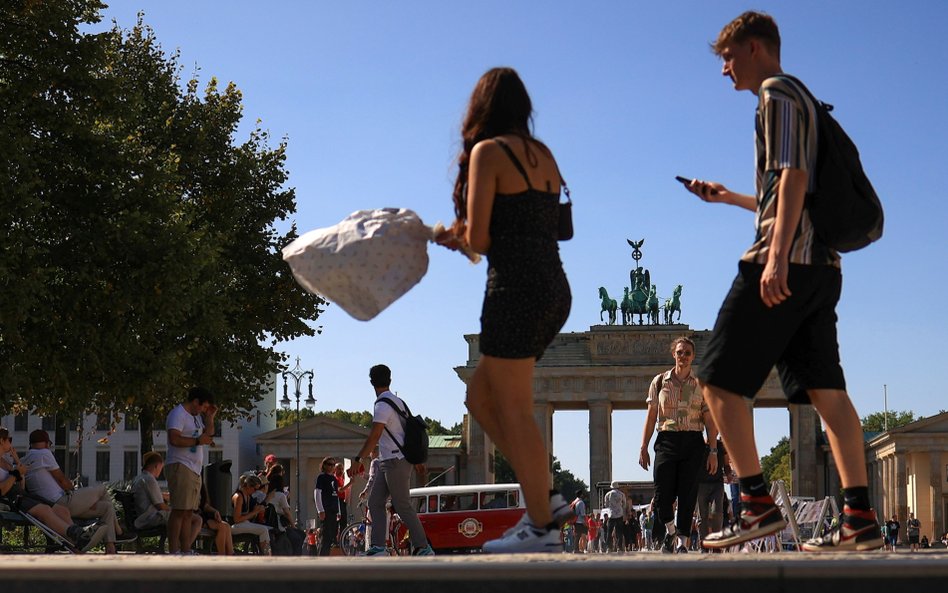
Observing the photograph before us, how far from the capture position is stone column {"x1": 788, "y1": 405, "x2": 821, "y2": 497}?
81000 millimetres

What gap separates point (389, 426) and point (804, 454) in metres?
73.0

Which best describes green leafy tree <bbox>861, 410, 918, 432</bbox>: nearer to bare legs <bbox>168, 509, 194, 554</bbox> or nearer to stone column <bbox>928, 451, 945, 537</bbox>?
stone column <bbox>928, 451, 945, 537</bbox>

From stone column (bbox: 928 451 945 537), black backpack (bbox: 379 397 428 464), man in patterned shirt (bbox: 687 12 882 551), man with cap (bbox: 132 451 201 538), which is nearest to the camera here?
man in patterned shirt (bbox: 687 12 882 551)

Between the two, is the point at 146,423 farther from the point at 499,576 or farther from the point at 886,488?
the point at 886,488

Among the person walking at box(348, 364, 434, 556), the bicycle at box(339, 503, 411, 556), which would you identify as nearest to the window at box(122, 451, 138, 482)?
the bicycle at box(339, 503, 411, 556)

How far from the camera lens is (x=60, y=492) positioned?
1441cm

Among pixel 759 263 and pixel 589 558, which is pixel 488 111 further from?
pixel 589 558

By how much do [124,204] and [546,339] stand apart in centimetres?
2104

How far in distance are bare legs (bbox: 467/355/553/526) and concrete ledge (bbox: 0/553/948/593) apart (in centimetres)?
197

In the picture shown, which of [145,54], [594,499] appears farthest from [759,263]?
[594,499]

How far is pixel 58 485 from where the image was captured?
14500 mm

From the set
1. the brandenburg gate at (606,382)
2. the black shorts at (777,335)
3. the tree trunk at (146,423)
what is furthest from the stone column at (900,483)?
the black shorts at (777,335)

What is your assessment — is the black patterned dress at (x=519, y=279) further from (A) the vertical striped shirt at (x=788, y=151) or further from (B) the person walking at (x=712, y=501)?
(B) the person walking at (x=712, y=501)

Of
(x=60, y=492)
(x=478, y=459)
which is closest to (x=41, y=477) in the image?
(x=60, y=492)
